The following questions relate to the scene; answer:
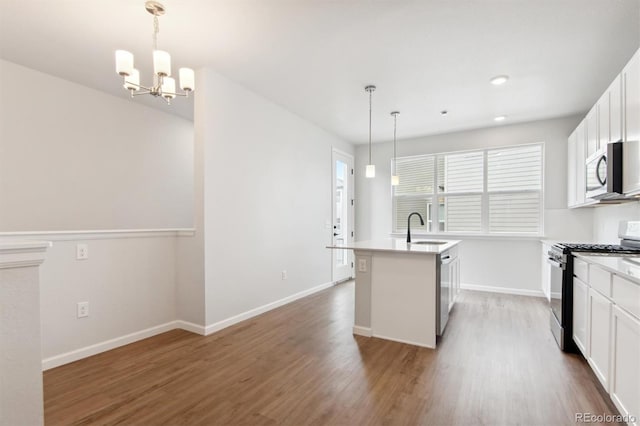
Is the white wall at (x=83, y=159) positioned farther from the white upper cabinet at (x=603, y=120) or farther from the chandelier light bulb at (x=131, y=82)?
the white upper cabinet at (x=603, y=120)

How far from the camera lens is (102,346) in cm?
277

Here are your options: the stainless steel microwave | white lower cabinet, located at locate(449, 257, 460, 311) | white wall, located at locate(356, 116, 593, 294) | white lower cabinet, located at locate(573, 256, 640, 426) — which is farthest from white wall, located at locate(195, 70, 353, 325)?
the stainless steel microwave

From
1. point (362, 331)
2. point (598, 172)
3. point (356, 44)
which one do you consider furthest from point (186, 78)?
point (598, 172)

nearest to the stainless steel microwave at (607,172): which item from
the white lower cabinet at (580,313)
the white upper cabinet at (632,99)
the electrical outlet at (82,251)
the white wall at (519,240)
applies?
the white upper cabinet at (632,99)

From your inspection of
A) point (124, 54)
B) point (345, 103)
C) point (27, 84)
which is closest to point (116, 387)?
point (124, 54)

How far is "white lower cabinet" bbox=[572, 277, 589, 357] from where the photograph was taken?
7.70ft

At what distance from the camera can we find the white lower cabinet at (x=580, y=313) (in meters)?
2.35

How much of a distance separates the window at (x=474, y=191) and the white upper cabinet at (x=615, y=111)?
2.21 meters

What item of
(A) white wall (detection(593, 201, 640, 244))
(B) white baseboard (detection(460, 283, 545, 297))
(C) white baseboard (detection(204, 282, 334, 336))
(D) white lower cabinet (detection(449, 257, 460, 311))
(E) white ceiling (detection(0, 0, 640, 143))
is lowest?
(B) white baseboard (detection(460, 283, 545, 297))

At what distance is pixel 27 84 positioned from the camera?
309cm

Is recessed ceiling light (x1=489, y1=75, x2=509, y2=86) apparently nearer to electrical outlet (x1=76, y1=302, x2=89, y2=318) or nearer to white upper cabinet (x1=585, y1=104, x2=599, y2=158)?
white upper cabinet (x1=585, y1=104, x2=599, y2=158)

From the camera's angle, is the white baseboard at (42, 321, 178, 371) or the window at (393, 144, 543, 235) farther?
the window at (393, 144, 543, 235)

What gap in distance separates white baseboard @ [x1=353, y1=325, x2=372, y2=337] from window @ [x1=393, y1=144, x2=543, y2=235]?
3011 mm

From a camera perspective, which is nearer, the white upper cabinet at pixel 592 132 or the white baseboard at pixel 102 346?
the white baseboard at pixel 102 346
